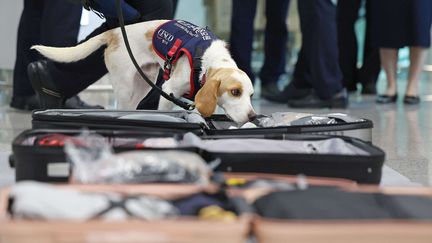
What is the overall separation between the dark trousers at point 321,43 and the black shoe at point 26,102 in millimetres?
1392

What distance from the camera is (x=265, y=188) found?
965mm

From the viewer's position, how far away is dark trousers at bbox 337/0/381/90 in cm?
432

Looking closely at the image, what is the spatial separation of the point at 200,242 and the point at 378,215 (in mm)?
248

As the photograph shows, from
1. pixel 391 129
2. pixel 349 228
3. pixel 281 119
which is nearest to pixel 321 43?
pixel 391 129

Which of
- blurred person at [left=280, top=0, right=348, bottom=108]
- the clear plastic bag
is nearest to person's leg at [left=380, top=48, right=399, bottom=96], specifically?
blurred person at [left=280, top=0, right=348, bottom=108]

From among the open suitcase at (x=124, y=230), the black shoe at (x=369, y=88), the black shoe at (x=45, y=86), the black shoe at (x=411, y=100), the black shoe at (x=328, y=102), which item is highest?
the open suitcase at (x=124, y=230)

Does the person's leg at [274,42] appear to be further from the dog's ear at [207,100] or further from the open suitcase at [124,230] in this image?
the open suitcase at [124,230]

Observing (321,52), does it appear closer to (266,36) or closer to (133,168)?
(266,36)

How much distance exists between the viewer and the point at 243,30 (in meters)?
3.45

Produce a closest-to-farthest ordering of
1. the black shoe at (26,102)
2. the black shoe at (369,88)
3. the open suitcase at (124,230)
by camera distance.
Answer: the open suitcase at (124,230), the black shoe at (26,102), the black shoe at (369,88)

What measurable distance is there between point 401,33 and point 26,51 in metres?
2.09

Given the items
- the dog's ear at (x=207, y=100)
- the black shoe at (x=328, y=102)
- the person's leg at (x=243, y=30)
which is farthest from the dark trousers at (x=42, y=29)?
the black shoe at (x=328, y=102)

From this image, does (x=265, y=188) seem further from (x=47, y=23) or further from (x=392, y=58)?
(x=392, y=58)

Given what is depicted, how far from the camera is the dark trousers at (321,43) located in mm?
3080
